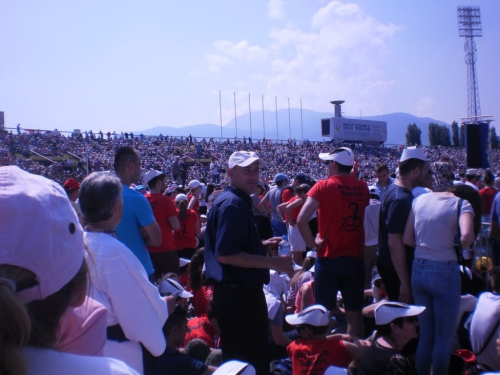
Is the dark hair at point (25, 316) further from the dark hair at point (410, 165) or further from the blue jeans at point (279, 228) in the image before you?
the blue jeans at point (279, 228)

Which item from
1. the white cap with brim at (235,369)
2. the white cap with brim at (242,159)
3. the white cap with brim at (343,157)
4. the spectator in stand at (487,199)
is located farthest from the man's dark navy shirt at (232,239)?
the spectator in stand at (487,199)

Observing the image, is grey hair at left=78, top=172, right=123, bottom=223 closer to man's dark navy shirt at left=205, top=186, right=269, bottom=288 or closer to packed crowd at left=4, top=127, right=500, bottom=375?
packed crowd at left=4, top=127, right=500, bottom=375

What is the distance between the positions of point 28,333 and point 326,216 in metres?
3.44

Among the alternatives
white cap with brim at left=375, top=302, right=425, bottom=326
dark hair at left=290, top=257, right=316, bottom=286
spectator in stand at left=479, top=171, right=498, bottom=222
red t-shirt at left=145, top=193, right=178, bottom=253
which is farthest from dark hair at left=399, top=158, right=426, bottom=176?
spectator in stand at left=479, top=171, right=498, bottom=222

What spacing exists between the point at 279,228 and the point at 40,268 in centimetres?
831

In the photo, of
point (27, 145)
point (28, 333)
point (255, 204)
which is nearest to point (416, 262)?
point (28, 333)

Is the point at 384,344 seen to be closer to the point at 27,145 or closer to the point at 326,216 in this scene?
the point at 326,216

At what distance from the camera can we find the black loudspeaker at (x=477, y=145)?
10648 mm

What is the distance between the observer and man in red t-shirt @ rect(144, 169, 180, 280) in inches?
201

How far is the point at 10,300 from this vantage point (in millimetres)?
798

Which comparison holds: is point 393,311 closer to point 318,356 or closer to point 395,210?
point 318,356

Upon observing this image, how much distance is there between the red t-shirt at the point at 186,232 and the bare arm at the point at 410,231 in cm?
392

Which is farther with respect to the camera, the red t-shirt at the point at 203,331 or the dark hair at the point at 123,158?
the red t-shirt at the point at 203,331

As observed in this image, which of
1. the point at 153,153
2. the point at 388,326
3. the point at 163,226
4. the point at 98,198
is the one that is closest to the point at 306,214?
the point at 388,326
